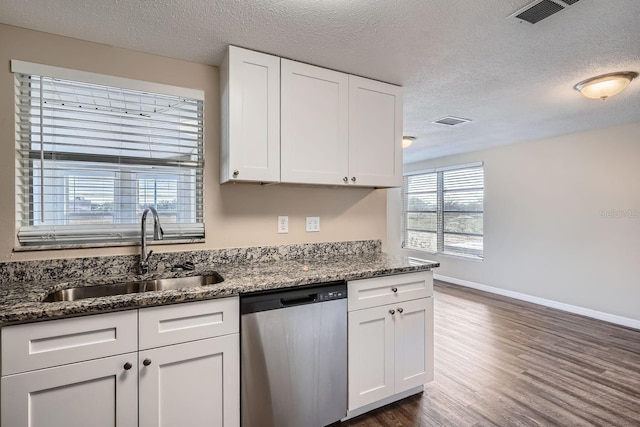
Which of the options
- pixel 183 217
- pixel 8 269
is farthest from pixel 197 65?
pixel 8 269

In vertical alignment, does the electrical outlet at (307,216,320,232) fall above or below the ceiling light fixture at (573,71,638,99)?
below

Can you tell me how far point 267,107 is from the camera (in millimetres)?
1953

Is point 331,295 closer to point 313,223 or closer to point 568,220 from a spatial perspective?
point 313,223

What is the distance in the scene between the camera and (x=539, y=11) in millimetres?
1541

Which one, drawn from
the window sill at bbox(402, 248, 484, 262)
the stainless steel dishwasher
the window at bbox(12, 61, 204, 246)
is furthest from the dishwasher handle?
the window sill at bbox(402, 248, 484, 262)

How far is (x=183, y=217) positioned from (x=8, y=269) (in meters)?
0.89

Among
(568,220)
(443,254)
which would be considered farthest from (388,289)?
(443,254)

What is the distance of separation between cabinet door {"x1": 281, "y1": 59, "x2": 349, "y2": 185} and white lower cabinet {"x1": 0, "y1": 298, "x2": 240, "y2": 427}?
37.7 inches

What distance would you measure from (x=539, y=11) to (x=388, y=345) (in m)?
1.97

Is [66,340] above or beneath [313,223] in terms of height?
beneath

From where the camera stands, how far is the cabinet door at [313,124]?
2014 millimetres

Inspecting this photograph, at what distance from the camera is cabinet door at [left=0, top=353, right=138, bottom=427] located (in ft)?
3.96

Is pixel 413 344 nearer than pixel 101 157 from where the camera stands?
No

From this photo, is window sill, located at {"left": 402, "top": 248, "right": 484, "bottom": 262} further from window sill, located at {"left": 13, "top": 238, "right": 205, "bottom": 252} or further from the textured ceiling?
window sill, located at {"left": 13, "top": 238, "right": 205, "bottom": 252}
